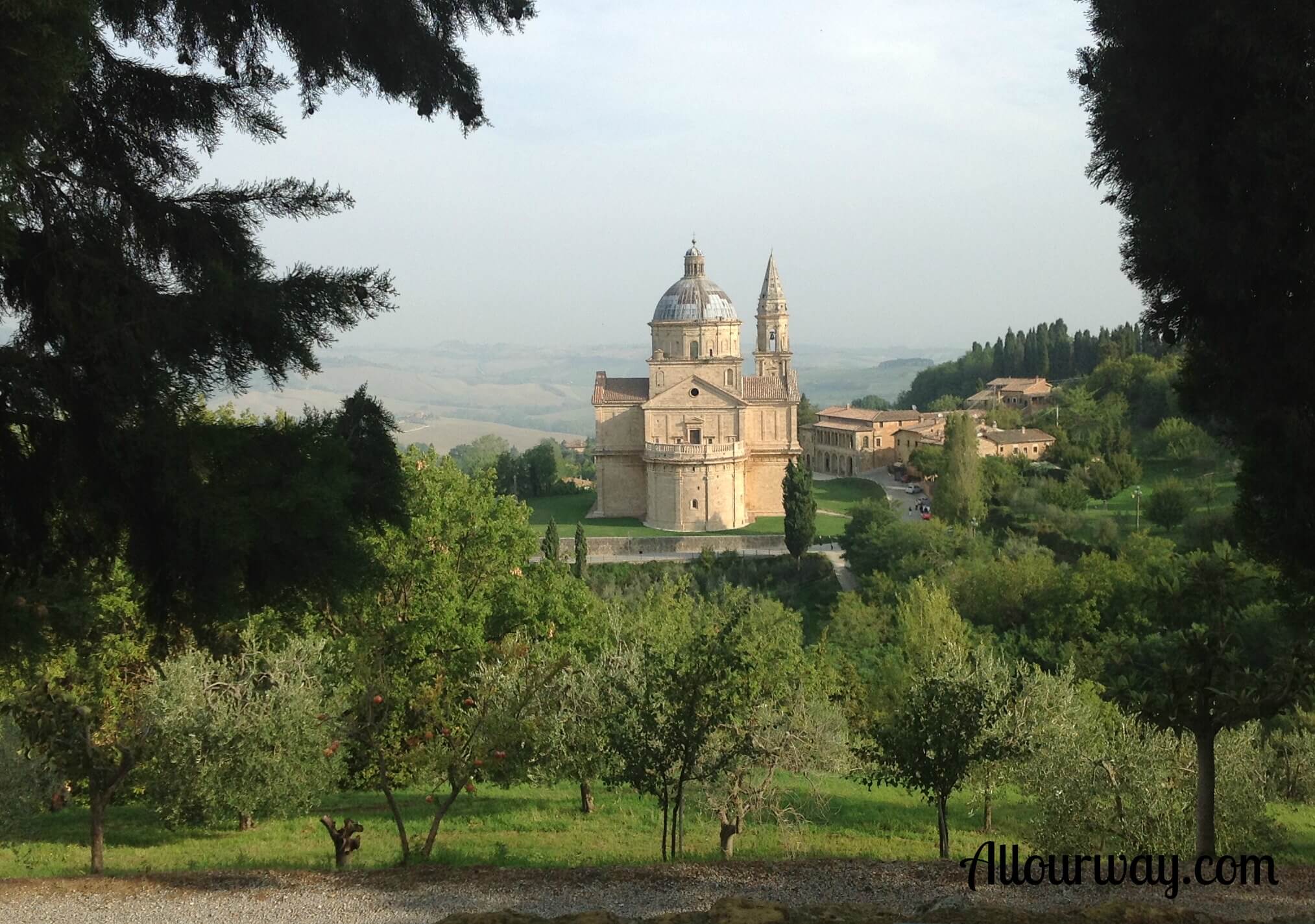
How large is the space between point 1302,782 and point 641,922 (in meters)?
11.2

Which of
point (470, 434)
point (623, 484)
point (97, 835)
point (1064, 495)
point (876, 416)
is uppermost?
point (470, 434)

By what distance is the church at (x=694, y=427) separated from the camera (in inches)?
1513

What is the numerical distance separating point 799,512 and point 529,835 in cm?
2208

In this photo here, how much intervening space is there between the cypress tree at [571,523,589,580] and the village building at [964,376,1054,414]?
39300 mm

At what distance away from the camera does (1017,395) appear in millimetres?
70125

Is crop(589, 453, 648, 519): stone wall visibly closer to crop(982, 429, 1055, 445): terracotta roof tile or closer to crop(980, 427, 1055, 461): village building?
crop(980, 427, 1055, 461): village building

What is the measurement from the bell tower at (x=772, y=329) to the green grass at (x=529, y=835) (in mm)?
36940

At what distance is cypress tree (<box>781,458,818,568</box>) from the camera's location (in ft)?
105

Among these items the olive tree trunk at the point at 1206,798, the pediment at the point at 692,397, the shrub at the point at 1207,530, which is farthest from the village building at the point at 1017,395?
the olive tree trunk at the point at 1206,798

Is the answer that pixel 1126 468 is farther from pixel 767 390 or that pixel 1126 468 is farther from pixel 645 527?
pixel 645 527

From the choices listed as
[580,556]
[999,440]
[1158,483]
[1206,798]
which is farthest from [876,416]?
[1206,798]

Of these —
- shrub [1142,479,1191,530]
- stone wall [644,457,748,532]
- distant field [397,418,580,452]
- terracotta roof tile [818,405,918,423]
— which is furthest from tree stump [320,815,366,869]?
distant field [397,418,580,452]

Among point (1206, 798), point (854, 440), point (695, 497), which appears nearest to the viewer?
point (1206, 798)

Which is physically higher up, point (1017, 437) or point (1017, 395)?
point (1017, 395)
